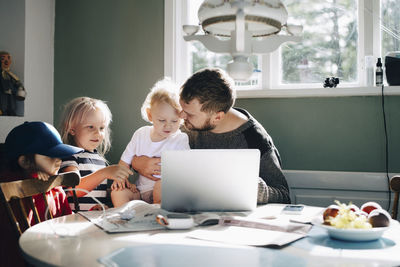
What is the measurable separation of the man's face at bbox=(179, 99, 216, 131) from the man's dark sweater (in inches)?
3.6

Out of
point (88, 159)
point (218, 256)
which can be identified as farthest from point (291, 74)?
point (218, 256)

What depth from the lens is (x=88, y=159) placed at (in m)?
2.29

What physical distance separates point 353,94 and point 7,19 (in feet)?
7.53

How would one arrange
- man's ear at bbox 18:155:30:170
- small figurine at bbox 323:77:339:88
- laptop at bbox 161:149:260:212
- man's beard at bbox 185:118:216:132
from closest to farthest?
laptop at bbox 161:149:260:212
man's ear at bbox 18:155:30:170
man's beard at bbox 185:118:216:132
small figurine at bbox 323:77:339:88

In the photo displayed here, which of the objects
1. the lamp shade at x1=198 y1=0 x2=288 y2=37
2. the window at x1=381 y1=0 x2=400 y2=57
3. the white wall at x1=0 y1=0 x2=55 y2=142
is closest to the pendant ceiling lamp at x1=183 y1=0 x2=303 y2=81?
the lamp shade at x1=198 y1=0 x2=288 y2=37

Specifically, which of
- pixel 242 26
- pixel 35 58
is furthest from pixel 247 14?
pixel 35 58

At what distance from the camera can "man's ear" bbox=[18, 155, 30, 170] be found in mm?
1635

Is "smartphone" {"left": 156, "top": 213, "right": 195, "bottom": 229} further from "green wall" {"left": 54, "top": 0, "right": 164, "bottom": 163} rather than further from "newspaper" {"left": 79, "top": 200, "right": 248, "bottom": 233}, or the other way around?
"green wall" {"left": 54, "top": 0, "right": 164, "bottom": 163}

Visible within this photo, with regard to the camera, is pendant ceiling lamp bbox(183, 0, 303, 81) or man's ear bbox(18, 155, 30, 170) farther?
man's ear bbox(18, 155, 30, 170)

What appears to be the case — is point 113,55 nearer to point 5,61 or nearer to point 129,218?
point 5,61

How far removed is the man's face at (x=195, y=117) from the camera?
2004mm

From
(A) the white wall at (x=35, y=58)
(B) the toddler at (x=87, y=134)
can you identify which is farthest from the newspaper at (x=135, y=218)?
(A) the white wall at (x=35, y=58)

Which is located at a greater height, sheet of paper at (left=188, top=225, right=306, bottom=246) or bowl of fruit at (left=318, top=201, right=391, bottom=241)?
bowl of fruit at (left=318, top=201, right=391, bottom=241)

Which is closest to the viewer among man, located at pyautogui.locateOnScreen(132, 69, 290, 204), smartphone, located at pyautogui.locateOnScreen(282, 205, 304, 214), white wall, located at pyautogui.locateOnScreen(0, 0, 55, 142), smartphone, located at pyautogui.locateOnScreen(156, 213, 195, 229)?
smartphone, located at pyautogui.locateOnScreen(156, 213, 195, 229)
